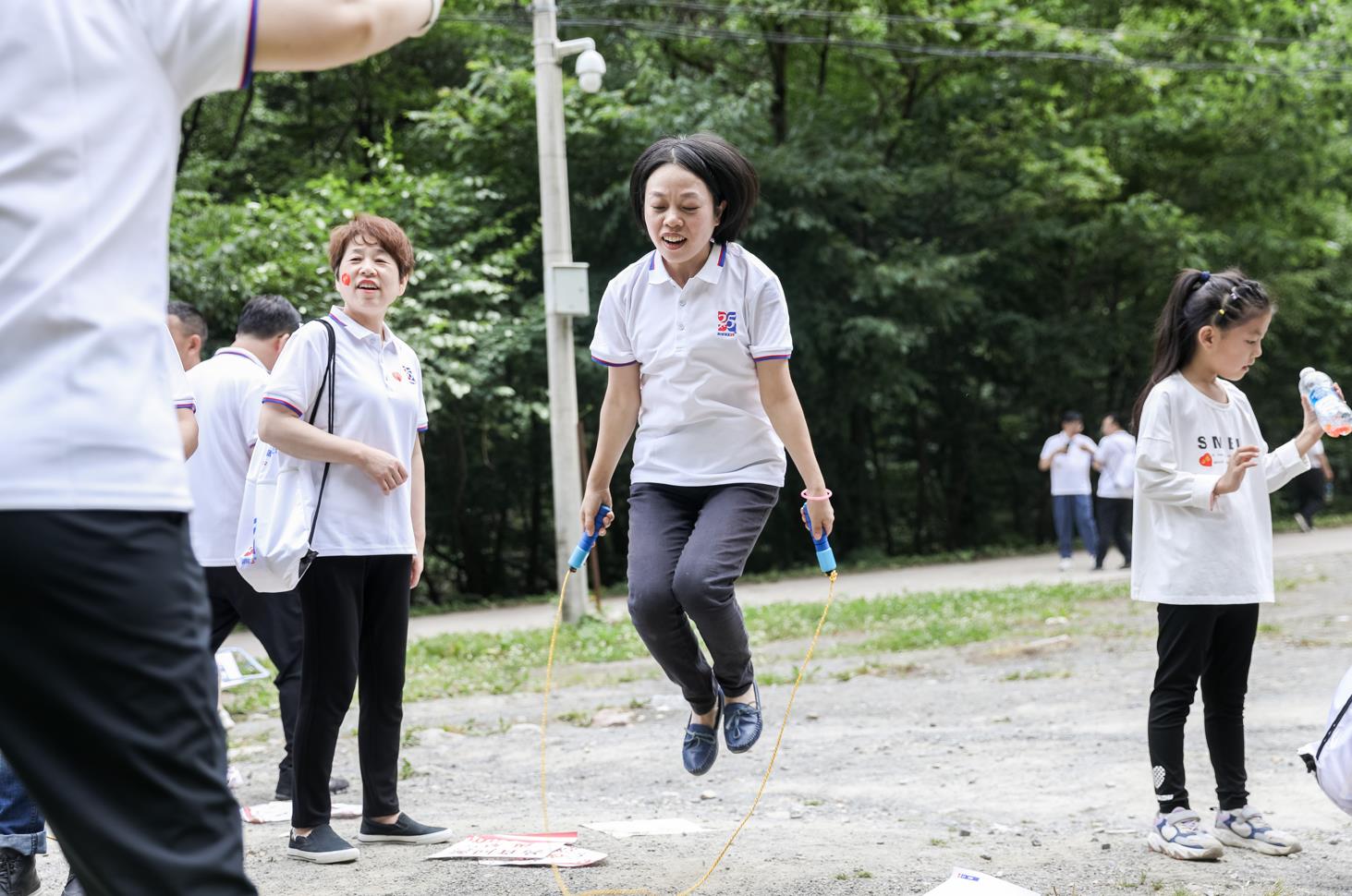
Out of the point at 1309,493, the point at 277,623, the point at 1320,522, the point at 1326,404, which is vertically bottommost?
the point at 1320,522

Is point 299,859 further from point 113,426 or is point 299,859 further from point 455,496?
point 455,496

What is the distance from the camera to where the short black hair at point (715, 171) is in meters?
4.89

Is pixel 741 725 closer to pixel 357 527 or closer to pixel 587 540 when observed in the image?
pixel 587 540

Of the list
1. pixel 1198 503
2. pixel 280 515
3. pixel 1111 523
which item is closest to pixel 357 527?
pixel 280 515

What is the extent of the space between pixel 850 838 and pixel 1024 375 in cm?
2270

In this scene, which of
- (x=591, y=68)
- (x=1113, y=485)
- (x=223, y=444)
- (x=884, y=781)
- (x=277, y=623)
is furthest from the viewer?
(x=1113, y=485)

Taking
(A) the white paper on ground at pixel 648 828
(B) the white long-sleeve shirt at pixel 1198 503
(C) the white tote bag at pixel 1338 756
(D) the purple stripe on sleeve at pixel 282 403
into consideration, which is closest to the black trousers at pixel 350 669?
(D) the purple stripe on sleeve at pixel 282 403

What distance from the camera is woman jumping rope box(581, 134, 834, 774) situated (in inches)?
190

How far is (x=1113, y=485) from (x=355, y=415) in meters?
13.9

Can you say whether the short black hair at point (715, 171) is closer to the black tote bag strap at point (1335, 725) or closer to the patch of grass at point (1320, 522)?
the black tote bag strap at point (1335, 725)

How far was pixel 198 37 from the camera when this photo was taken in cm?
194

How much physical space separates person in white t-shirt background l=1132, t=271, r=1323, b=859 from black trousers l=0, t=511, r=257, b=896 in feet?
13.7

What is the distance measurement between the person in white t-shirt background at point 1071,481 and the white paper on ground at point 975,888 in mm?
14211

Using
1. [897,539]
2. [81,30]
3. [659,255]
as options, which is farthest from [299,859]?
[897,539]
